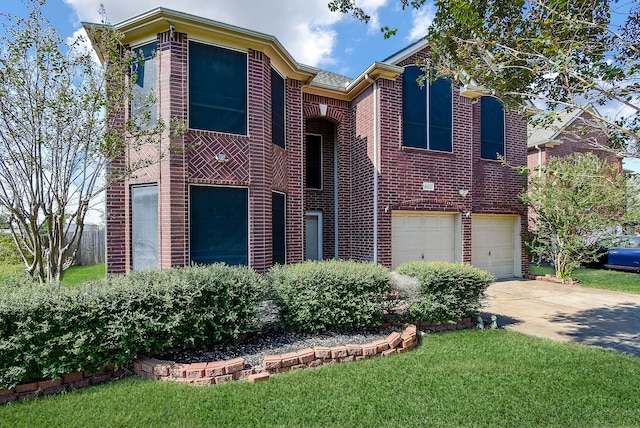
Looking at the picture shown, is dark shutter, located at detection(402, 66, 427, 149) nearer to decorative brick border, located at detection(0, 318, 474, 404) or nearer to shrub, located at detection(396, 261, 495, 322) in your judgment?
shrub, located at detection(396, 261, 495, 322)

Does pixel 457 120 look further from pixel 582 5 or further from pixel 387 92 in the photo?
pixel 582 5

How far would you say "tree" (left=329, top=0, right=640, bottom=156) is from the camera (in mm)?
4188

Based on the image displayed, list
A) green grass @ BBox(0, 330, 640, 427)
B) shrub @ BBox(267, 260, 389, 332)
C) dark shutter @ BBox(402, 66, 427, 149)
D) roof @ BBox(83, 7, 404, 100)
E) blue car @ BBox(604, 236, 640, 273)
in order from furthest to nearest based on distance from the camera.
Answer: blue car @ BBox(604, 236, 640, 273) → dark shutter @ BBox(402, 66, 427, 149) → roof @ BBox(83, 7, 404, 100) → shrub @ BBox(267, 260, 389, 332) → green grass @ BBox(0, 330, 640, 427)

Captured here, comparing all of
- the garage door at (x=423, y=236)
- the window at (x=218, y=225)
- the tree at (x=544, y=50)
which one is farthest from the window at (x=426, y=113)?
the window at (x=218, y=225)

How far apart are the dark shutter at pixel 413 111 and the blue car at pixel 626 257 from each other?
10.7 meters

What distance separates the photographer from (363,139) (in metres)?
10.5

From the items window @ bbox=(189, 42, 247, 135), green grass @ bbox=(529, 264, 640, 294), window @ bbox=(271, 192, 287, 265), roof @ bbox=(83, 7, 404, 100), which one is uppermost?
roof @ bbox=(83, 7, 404, 100)

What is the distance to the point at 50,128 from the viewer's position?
480cm

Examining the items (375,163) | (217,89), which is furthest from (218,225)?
(375,163)

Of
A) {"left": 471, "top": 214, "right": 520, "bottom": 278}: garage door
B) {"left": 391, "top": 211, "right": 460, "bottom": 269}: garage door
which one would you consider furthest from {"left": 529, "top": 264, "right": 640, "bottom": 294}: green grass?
{"left": 391, "top": 211, "right": 460, "bottom": 269}: garage door

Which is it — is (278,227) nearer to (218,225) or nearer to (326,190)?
(218,225)

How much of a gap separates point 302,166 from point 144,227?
14.7 ft

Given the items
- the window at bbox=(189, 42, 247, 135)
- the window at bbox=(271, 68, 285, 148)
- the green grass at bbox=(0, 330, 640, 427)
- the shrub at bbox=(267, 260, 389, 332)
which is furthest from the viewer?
the window at bbox=(271, 68, 285, 148)

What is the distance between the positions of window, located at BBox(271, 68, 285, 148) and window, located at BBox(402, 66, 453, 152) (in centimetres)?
364
